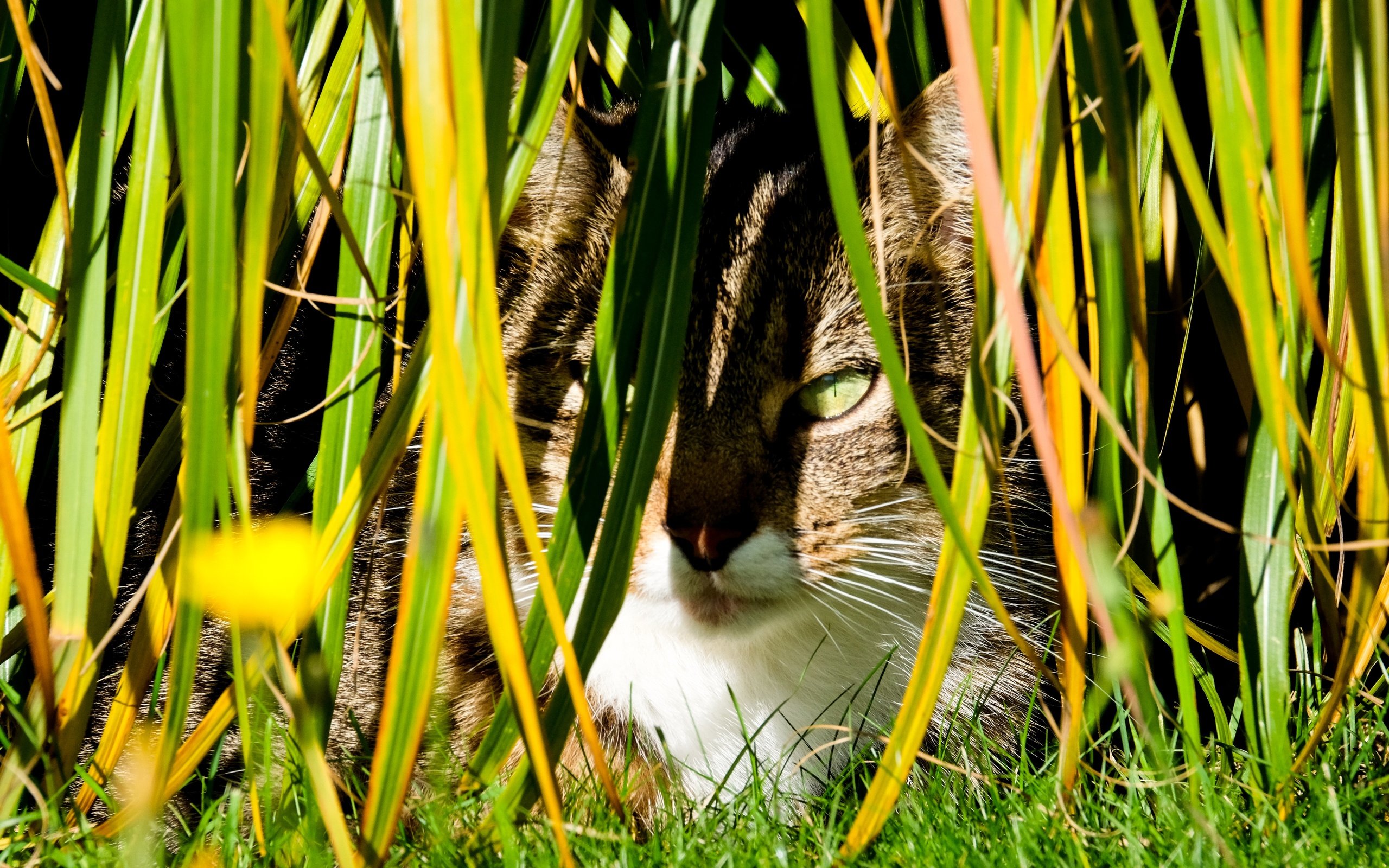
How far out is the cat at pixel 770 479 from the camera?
4.25ft

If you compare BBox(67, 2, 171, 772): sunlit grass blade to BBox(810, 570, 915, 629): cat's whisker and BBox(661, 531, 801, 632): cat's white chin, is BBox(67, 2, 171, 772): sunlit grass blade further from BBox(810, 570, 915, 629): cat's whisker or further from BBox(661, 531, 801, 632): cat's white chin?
BBox(810, 570, 915, 629): cat's whisker

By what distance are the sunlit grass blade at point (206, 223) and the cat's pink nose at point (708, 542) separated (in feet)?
1.70

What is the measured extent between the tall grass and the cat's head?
9.3 inches

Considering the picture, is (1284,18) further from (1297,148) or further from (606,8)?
(606,8)

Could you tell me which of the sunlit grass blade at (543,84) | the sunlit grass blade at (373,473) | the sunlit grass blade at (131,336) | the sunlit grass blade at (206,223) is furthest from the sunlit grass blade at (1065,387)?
the sunlit grass blade at (131,336)

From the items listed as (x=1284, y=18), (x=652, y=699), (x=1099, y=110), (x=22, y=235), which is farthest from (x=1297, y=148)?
(x=22, y=235)

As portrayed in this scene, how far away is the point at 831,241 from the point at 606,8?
1.34 ft

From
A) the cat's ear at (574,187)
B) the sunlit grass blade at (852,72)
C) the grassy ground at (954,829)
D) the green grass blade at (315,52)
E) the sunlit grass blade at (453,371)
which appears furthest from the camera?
the sunlit grass blade at (852,72)

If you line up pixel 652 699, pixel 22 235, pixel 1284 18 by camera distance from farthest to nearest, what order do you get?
1. pixel 22 235
2. pixel 652 699
3. pixel 1284 18

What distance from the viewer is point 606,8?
4.58 ft

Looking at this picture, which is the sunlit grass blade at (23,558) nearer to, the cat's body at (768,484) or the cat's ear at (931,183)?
the cat's body at (768,484)

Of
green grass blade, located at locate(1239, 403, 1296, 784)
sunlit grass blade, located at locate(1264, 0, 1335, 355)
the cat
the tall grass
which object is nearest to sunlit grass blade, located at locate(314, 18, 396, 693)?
the tall grass

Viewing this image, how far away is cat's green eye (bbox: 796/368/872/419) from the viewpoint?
1.40 metres

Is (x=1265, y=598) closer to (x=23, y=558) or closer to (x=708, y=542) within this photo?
(x=708, y=542)
